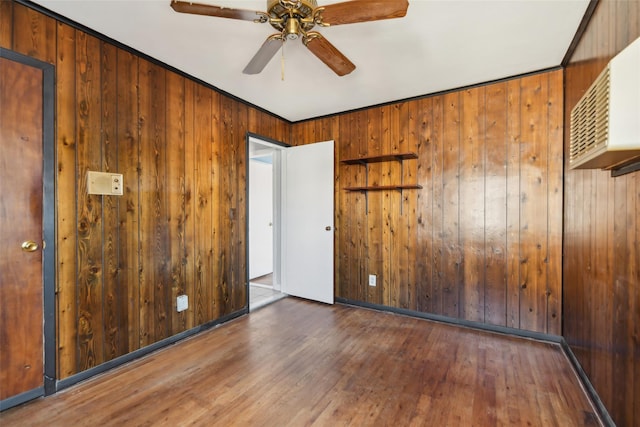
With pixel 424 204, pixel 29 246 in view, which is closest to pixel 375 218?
pixel 424 204

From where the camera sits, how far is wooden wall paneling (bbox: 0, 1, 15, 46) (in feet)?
5.51

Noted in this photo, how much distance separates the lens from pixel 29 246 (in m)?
1.77

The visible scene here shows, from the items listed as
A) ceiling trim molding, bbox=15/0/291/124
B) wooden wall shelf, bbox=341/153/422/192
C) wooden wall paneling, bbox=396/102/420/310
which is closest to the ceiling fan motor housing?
ceiling trim molding, bbox=15/0/291/124

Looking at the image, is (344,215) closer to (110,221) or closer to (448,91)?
(448,91)

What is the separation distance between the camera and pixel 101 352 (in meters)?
2.09

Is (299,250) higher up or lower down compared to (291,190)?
lower down

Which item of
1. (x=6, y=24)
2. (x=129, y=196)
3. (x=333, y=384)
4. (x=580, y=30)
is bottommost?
(x=333, y=384)

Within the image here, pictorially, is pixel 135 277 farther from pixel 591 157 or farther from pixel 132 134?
pixel 591 157

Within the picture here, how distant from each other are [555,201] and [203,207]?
127 inches

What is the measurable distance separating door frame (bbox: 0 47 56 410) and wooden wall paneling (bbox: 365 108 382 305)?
2821mm

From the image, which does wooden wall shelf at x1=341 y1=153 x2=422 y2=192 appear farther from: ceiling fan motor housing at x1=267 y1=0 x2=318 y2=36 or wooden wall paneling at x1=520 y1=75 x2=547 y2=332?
ceiling fan motor housing at x1=267 y1=0 x2=318 y2=36

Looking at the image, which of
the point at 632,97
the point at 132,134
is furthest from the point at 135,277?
the point at 632,97

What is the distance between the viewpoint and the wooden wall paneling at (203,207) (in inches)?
110

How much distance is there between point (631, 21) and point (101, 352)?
143 inches
